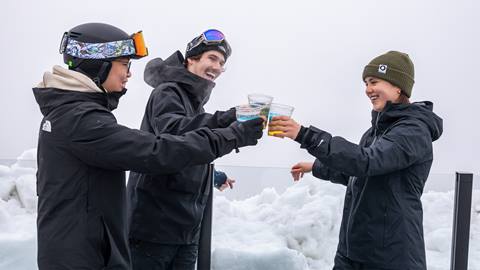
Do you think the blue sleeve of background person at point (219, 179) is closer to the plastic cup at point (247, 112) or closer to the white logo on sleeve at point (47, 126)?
the plastic cup at point (247, 112)

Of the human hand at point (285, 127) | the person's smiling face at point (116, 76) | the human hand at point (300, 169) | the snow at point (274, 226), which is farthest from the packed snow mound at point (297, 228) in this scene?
the person's smiling face at point (116, 76)

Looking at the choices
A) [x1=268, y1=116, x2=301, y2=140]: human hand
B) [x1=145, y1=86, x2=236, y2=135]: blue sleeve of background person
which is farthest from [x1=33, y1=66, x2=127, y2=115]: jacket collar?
[x1=268, y1=116, x2=301, y2=140]: human hand

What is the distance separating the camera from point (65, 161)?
1211 mm

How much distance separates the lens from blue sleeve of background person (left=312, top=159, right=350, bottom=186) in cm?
183

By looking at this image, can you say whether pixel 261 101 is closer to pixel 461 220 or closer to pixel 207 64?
pixel 207 64

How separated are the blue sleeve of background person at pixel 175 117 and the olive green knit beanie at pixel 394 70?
0.49 metres

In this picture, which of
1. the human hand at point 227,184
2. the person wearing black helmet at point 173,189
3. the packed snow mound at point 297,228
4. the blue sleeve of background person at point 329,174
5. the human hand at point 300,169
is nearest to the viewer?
the person wearing black helmet at point 173,189

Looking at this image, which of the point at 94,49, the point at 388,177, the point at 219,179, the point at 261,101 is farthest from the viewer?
the point at 219,179

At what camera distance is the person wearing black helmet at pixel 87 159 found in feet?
3.92

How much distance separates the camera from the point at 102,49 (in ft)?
4.34

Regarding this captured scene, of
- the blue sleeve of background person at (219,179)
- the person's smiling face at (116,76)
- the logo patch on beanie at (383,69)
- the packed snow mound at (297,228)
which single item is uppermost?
the logo patch on beanie at (383,69)

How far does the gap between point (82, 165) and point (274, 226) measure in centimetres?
131

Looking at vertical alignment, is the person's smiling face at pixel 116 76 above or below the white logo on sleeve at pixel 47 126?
above

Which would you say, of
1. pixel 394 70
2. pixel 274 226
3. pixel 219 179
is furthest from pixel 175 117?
pixel 274 226
